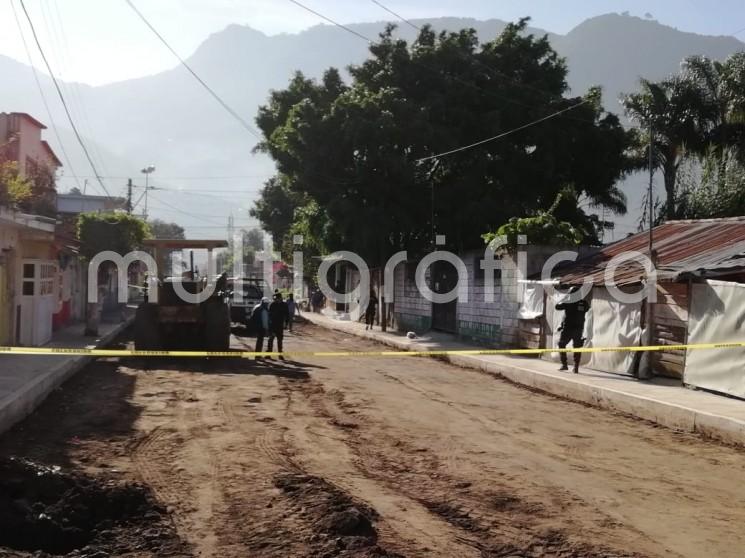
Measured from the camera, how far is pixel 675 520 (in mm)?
6078

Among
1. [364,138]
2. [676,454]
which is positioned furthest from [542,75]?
[676,454]

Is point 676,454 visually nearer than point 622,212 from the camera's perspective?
Yes

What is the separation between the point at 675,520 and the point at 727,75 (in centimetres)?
2595

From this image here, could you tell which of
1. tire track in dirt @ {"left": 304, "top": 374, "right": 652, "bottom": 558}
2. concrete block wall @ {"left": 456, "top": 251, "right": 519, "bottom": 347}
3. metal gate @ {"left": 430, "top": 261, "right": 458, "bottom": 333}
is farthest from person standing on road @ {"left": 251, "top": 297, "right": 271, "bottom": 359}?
tire track in dirt @ {"left": 304, "top": 374, "right": 652, "bottom": 558}

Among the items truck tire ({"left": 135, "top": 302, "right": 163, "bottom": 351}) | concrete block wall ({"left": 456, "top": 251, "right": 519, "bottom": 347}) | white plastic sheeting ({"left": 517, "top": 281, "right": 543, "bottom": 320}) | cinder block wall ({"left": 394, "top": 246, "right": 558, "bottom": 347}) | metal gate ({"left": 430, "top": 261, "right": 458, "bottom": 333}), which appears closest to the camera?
truck tire ({"left": 135, "top": 302, "right": 163, "bottom": 351})

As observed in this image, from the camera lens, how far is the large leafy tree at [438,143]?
2523cm

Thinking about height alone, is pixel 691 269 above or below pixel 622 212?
below

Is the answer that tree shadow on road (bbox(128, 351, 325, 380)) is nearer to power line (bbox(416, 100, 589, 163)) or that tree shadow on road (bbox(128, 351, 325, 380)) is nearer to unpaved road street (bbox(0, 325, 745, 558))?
unpaved road street (bbox(0, 325, 745, 558))

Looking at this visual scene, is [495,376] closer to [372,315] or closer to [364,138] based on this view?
[364,138]

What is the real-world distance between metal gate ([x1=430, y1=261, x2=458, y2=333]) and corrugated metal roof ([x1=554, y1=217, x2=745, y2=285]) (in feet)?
18.9

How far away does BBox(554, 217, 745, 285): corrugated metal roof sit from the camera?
13.0 metres

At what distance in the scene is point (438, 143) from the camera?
2562 cm

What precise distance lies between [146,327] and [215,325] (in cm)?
156

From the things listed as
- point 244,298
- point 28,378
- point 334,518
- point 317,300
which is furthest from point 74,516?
point 317,300
